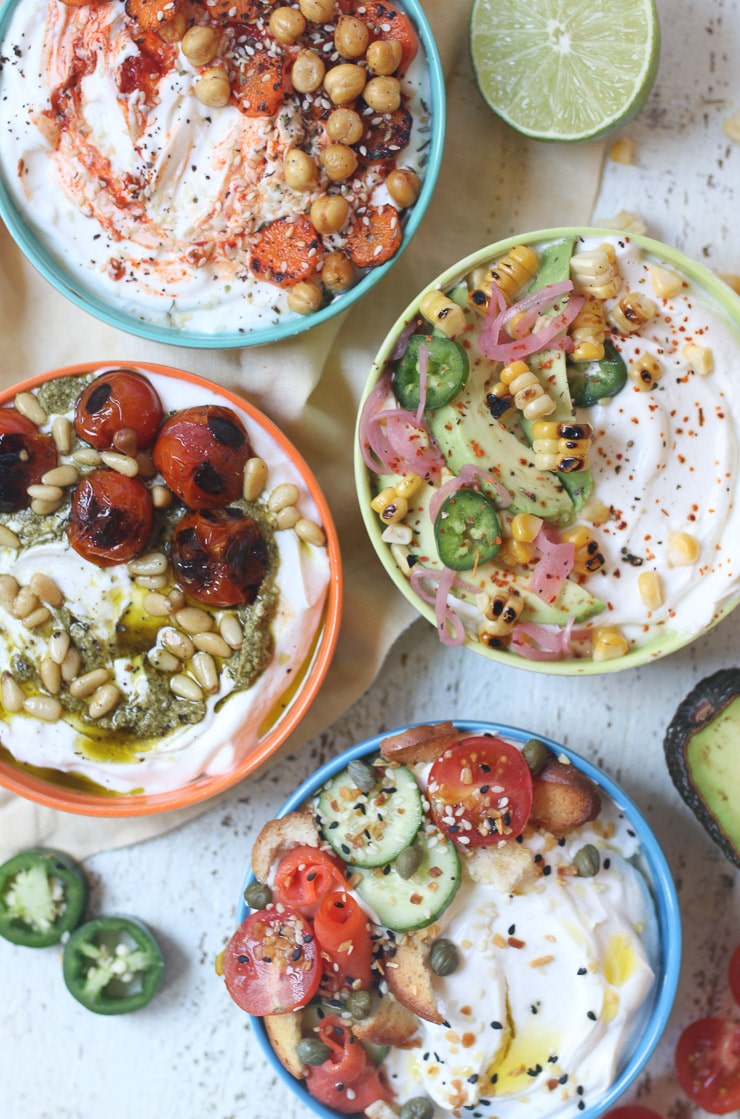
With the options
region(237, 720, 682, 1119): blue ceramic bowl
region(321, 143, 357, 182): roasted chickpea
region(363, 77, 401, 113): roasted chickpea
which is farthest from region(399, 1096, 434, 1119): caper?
region(363, 77, 401, 113): roasted chickpea

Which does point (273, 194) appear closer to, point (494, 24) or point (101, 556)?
point (494, 24)

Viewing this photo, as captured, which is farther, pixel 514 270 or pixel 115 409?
pixel 115 409

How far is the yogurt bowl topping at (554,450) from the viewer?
7.76ft

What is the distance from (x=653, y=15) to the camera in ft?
8.40

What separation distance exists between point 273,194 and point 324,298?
28cm

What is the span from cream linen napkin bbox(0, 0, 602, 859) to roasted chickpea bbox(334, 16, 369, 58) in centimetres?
47

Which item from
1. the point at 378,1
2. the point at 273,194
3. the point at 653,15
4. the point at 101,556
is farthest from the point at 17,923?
the point at 653,15

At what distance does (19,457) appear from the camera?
99.3 inches

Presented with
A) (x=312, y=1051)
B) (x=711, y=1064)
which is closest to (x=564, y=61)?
(x=312, y=1051)

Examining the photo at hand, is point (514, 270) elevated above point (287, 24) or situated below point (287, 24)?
below

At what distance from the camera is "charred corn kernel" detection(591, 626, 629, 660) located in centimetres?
243

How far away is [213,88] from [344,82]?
319mm

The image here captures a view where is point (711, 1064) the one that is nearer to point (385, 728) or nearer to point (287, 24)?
point (385, 728)

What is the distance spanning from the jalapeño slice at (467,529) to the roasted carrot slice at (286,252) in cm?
70
